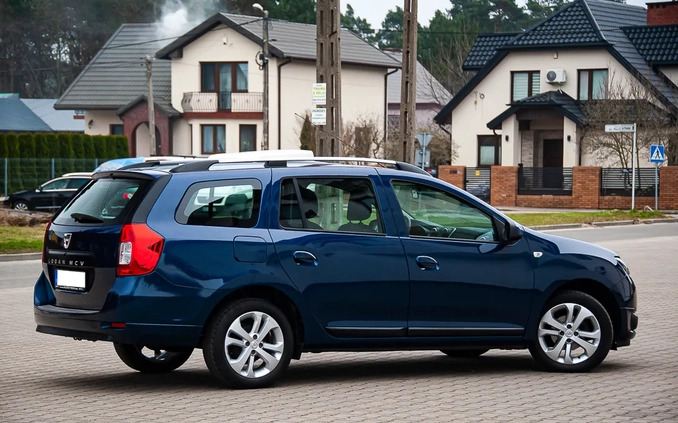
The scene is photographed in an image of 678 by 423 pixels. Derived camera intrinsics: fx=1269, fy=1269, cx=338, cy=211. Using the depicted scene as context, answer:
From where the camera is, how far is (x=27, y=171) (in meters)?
51.9

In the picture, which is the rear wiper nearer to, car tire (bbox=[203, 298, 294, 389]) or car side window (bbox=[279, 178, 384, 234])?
car tire (bbox=[203, 298, 294, 389])

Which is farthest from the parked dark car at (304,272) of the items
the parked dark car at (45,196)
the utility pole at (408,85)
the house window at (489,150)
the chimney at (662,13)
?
the chimney at (662,13)

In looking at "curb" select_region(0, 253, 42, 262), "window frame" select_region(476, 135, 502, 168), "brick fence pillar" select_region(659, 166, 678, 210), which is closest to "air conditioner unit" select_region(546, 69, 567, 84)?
"window frame" select_region(476, 135, 502, 168)

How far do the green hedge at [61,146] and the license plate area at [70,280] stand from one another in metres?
44.2

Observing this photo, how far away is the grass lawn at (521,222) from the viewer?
2512cm

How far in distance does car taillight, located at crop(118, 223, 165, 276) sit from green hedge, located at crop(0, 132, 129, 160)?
147ft

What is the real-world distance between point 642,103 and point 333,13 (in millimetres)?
28810

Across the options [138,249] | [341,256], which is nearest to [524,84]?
[341,256]

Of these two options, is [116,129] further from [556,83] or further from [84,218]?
[84,218]

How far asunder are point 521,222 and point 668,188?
47.0 ft

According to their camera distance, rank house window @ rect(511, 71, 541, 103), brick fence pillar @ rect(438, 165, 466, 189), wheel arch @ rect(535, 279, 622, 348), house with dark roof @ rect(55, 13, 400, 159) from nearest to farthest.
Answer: wheel arch @ rect(535, 279, 622, 348) < brick fence pillar @ rect(438, 165, 466, 189) < house window @ rect(511, 71, 541, 103) < house with dark roof @ rect(55, 13, 400, 159)

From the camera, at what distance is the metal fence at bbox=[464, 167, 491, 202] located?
54469 mm

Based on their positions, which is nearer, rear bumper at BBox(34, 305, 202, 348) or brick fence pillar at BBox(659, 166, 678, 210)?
rear bumper at BBox(34, 305, 202, 348)

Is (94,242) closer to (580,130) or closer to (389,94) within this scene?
(580,130)
